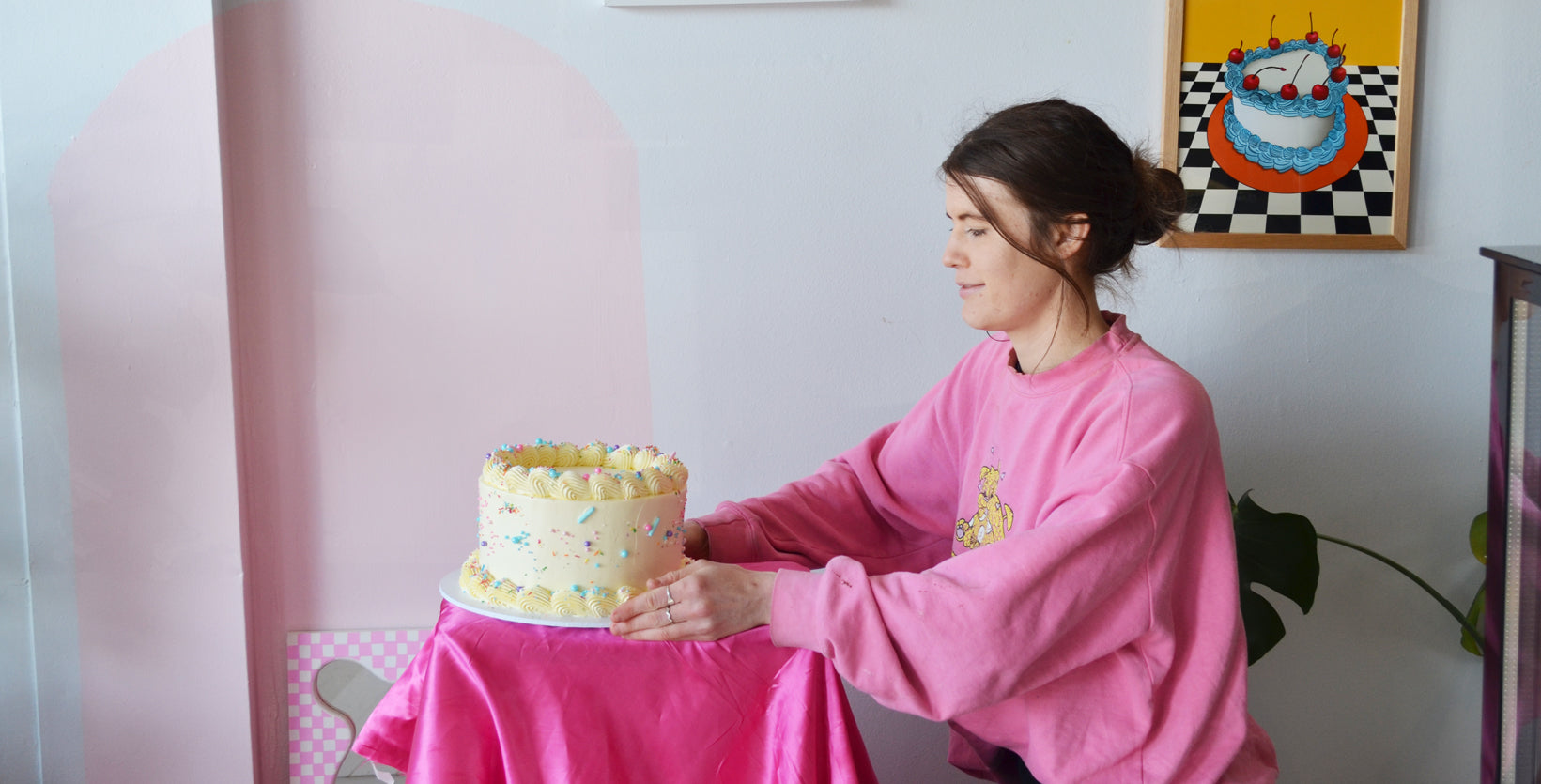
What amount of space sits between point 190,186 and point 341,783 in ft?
3.36

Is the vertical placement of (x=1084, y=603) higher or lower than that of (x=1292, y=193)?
lower

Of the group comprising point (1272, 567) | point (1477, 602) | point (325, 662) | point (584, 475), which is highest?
point (584, 475)

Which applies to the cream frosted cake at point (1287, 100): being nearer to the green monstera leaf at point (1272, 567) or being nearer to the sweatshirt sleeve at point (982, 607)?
the green monstera leaf at point (1272, 567)

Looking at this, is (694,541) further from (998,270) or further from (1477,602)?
(1477,602)

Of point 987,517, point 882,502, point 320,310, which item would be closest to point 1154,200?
point 987,517

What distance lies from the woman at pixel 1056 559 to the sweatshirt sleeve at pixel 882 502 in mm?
61

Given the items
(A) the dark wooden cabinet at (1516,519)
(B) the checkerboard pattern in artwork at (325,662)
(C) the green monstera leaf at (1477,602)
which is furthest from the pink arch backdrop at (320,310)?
(C) the green monstera leaf at (1477,602)

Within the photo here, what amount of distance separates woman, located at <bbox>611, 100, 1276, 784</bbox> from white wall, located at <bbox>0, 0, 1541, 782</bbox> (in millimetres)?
451

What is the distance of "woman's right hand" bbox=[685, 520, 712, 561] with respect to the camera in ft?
4.45

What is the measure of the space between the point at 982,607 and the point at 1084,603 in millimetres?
109

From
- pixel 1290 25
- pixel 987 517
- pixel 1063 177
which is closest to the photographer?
pixel 1063 177

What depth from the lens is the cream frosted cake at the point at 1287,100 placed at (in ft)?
5.66

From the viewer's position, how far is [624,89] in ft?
5.72

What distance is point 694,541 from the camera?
136cm
